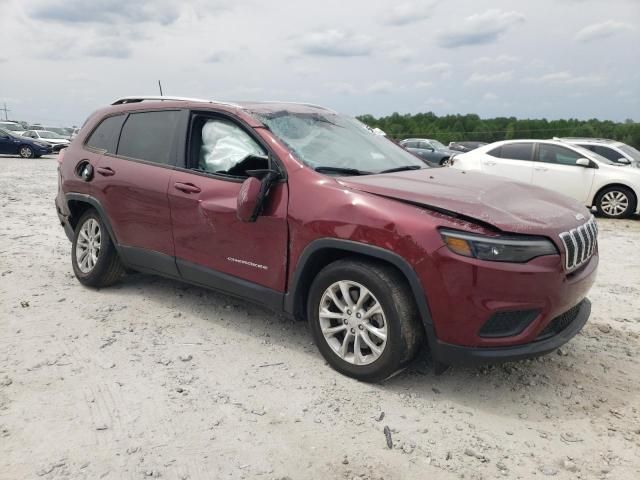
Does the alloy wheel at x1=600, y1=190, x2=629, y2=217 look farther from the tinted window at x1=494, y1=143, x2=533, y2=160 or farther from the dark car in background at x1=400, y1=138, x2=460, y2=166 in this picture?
the dark car in background at x1=400, y1=138, x2=460, y2=166

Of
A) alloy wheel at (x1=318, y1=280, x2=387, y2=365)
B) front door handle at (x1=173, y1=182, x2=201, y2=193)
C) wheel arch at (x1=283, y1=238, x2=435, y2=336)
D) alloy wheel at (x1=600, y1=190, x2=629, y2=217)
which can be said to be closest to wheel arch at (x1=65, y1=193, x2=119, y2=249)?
front door handle at (x1=173, y1=182, x2=201, y2=193)

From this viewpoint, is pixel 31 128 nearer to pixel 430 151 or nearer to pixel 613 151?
pixel 430 151

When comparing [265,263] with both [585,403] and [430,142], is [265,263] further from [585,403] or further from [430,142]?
[430,142]

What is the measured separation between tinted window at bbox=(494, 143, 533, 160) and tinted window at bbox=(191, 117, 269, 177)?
841cm

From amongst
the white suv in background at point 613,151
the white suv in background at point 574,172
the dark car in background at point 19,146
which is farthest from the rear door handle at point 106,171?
the dark car in background at point 19,146

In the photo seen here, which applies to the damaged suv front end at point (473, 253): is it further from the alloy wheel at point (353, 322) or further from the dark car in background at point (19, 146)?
the dark car in background at point (19, 146)

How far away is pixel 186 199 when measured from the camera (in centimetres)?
404

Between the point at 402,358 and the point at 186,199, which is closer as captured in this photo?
the point at 402,358

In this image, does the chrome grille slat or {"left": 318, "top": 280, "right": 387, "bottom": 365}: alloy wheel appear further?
{"left": 318, "top": 280, "right": 387, "bottom": 365}: alloy wheel

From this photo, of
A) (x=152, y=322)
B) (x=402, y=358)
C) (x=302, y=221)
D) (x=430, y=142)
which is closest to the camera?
(x=402, y=358)

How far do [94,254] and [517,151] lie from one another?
347 inches

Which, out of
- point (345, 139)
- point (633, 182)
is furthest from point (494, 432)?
point (633, 182)

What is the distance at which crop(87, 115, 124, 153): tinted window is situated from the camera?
4852mm

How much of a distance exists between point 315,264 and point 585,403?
5.90ft
